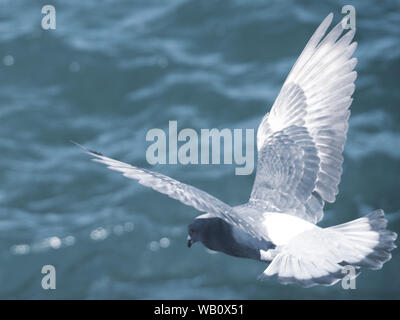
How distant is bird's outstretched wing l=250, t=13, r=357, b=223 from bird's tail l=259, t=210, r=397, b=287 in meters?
0.64

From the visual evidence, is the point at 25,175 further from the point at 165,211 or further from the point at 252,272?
the point at 252,272

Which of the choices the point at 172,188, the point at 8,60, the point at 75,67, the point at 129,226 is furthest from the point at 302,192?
the point at 8,60

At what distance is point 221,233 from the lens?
6.03 m

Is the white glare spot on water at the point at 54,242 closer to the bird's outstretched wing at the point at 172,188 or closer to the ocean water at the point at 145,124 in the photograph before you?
the ocean water at the point at 145,124

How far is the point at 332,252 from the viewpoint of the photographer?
589cm

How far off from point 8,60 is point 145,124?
2.61 m

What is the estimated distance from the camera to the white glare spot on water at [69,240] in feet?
33.5

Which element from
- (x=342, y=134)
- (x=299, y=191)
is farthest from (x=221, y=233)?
(x=342, y=134)

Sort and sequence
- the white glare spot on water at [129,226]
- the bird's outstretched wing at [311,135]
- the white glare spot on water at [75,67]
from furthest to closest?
the white glare spot on water at [75,67]
the white glare spot on water at [129,226]
the bird's outstretched wing at [311,135]

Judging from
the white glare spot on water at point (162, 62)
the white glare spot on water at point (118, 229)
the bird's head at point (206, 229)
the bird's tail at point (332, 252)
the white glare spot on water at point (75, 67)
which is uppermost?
the white glare spot on water at point (162, 62)

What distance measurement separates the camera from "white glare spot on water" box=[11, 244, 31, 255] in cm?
1016

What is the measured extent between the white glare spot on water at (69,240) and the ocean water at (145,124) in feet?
0.06

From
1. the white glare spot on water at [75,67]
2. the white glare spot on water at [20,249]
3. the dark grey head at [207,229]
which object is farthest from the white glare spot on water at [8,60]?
the dark grey head at [207,229]

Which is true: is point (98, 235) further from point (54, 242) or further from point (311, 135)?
point (311, 135)
